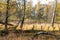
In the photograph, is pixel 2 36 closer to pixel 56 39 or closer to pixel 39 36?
pixel 39 36

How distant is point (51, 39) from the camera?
42.3 ft

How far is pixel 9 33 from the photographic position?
1370 centimetres

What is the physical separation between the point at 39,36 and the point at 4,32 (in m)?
2.82

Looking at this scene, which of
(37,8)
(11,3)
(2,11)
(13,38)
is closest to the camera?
(13,38)

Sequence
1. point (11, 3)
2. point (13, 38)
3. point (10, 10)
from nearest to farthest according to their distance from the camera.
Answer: point (13, 38), point (11, 3), point (10, 10)

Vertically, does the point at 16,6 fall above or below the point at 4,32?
above

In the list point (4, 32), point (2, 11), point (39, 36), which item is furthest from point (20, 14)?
point (39, 36)

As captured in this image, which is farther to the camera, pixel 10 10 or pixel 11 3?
pixel 10 10

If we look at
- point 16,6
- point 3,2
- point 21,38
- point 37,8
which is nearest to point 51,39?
point 21,38

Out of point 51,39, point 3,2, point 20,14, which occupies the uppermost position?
point 3,2

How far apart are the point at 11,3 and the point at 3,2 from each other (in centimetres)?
193

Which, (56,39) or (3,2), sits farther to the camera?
(3,2)

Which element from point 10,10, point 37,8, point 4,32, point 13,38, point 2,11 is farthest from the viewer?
point 37,8

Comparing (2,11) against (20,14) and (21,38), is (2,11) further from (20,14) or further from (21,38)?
(21,38)
